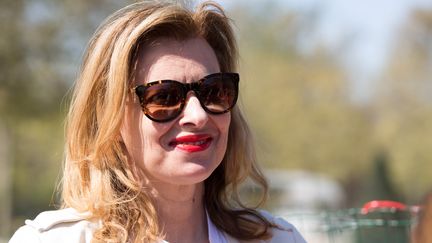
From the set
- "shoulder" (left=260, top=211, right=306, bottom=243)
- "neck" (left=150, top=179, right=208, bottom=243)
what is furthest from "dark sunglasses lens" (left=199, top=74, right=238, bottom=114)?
"shoulder" (left=260, top=211, right=306, bottom=243)

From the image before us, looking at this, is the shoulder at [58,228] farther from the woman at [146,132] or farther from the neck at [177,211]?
the neck at [177,211]

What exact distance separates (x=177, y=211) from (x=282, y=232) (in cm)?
43

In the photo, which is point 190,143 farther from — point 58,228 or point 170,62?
point 58,228

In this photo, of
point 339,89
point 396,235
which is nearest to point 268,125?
point 339,89

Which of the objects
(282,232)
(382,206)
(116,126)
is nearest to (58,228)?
(116,126)

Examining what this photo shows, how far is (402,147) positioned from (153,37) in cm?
2921

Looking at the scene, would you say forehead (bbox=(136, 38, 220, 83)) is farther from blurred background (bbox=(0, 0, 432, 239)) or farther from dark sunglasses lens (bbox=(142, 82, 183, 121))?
blurred background (bbox=(0, 0, 432, 239))

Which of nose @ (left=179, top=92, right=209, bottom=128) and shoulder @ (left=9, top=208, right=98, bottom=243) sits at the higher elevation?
nose @ (left=179, top=92, right=209, bottom=128)

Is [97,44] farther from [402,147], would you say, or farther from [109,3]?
[402,147]

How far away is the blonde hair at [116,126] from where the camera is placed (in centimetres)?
261

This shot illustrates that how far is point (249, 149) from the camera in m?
2.98

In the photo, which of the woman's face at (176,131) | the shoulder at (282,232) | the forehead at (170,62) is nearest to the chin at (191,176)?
the woman's face at (176,131)

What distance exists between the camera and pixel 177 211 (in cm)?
271

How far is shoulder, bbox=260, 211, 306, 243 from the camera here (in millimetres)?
2893
